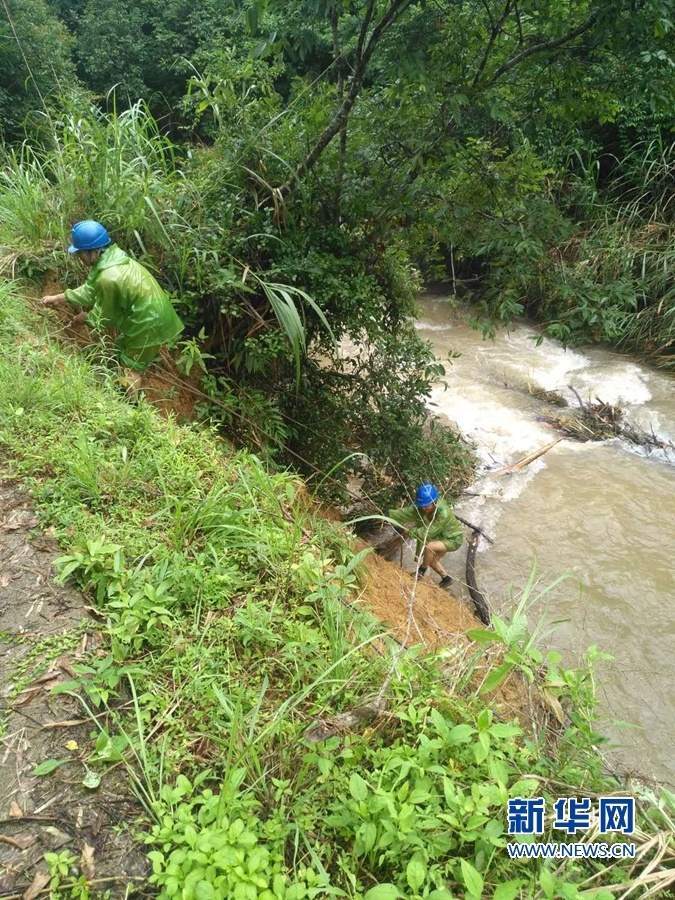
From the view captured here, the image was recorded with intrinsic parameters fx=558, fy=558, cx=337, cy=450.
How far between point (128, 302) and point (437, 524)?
2721 mm

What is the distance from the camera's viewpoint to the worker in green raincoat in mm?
3326

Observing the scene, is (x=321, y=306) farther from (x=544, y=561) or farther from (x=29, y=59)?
(x=29, y=59)

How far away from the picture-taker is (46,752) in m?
1.58

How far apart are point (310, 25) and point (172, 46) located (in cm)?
1069

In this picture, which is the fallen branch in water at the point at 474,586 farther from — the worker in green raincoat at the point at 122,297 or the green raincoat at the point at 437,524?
the worker in green raincoat at the point at 122,297

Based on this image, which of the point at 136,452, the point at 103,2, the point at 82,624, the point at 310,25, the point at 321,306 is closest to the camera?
the point at 82,624

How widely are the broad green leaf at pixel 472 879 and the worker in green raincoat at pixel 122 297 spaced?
310cm

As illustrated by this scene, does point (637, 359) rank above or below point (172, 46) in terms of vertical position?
below

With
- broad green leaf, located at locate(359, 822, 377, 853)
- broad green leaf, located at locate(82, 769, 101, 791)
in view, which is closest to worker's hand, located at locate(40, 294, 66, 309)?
broad green leaf, located at locate(82, 769, 101, 791)

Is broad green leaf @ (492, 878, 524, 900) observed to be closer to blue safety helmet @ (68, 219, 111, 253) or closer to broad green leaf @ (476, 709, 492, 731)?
broad green leaf @ (476, 709, 492, 731)

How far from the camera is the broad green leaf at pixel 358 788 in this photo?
1.44m

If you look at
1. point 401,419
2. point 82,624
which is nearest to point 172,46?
point 401,419

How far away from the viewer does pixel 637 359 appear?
807 cm

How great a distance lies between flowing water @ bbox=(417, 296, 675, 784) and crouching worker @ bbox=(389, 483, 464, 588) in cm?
50
